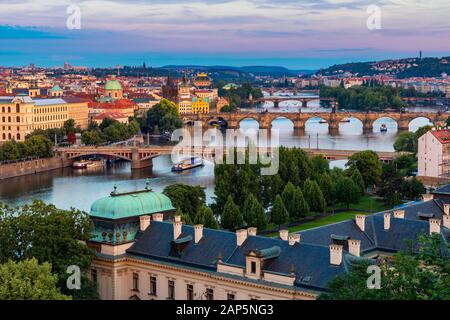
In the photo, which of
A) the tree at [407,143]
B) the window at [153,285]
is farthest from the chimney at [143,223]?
the tree at [407,143]

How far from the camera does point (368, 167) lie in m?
41.7

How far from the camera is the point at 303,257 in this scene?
57.0ft

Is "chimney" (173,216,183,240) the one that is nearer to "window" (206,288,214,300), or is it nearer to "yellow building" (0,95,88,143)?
"window" (206,288,214,300)

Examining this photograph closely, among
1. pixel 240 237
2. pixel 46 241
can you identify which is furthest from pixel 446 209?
pixel 46 241

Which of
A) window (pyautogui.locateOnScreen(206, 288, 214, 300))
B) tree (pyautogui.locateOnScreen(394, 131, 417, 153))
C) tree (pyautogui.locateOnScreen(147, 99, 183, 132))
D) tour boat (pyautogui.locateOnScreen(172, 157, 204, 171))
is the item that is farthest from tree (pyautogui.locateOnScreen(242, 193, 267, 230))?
tree (pyautogui.locateOnScreen(147, 99, 183, 132))

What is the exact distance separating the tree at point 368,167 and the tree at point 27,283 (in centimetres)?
2706

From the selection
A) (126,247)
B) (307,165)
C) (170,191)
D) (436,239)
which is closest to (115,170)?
(307,165)

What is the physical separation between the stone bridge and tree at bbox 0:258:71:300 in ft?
230

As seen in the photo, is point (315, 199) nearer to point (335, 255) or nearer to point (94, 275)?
point (94, 275)

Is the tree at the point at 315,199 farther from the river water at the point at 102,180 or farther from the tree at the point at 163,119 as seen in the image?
the tree at the point at 163,119

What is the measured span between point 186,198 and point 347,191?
7874 millimetres

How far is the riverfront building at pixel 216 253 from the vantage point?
56.0 feet
